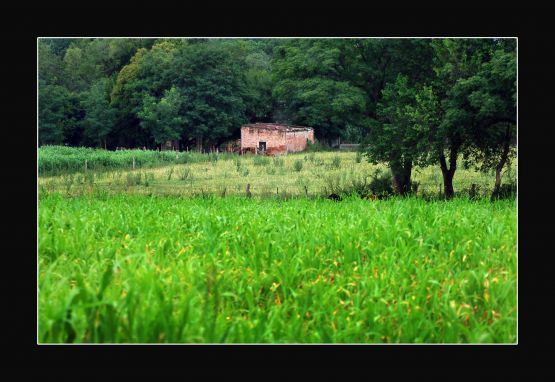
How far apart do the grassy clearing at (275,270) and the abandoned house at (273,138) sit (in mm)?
178

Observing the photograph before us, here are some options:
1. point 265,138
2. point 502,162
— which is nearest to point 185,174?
point 265,138

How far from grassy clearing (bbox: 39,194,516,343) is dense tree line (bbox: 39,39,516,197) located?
0.50 m

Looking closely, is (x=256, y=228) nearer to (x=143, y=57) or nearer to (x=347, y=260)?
(x=347, y=260)

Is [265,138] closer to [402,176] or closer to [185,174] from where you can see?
[185,174]

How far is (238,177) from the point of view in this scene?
6.45 m

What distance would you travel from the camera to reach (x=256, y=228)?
20.6ft

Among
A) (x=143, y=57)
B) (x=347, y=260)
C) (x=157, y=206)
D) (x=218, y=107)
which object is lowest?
(x=347, y=260)

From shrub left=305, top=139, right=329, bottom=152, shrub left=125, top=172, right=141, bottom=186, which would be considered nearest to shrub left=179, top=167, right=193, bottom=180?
shrub left=125, top=172, right=141, bottom=186

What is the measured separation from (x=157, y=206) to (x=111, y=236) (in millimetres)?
579

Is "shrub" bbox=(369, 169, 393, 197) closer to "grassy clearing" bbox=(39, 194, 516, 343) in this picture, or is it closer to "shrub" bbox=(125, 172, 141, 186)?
"grassy clearing" bbox=(39, 194, 516, 343)

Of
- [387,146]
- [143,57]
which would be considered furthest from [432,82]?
[143,57]

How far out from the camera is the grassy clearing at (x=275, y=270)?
433 centimetres

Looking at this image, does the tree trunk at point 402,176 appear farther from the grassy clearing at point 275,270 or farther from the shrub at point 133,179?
the shrub at point 133,179

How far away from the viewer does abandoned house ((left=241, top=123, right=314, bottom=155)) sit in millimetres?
6352
